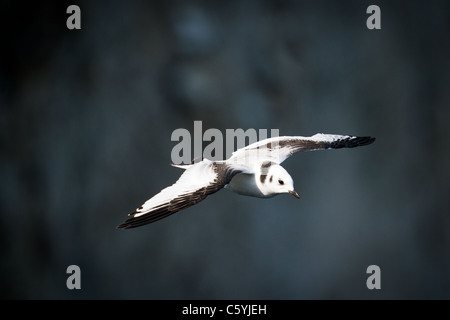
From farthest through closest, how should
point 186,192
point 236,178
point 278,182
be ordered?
point 236,178, point 278,182, point 186,192

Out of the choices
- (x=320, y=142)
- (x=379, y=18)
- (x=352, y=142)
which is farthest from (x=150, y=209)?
(x=379, y=18)

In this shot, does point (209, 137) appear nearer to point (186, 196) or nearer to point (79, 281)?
point (79, 281)

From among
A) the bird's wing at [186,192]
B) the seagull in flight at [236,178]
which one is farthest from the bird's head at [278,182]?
the bird's wing at [186,192]

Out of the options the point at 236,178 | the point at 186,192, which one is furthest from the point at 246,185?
the point at 186,192

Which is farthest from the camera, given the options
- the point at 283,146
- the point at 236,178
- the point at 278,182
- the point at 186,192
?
the point at 283,146

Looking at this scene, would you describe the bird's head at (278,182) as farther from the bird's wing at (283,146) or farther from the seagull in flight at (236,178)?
the bird's wing at (283,146)

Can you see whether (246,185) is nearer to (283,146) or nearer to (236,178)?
(236,178)
